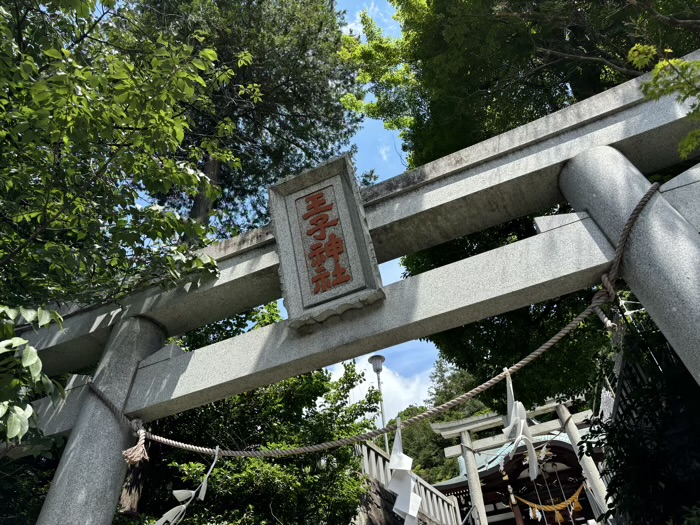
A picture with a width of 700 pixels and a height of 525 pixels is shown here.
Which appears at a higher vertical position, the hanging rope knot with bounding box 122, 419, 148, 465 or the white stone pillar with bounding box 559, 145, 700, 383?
the white stone pillar with bounding box 559, 145, 700, 383

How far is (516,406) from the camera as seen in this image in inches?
139

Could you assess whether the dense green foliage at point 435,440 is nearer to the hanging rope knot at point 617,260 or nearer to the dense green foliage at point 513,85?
the dense green foliage at point 513,85

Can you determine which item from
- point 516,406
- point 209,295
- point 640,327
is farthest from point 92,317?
point 640,327

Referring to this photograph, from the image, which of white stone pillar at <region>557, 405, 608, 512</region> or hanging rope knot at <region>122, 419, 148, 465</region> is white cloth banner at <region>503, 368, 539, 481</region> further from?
white stone pillar at <region>557, 405, 608, 512</region>

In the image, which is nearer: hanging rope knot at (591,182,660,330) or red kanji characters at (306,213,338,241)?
hanging rope knot at (591,182,660,330)

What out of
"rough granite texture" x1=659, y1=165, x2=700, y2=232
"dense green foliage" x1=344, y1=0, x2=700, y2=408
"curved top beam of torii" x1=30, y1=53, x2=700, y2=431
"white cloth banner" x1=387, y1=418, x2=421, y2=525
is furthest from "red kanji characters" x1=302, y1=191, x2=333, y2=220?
"dense green foliage" x1=344, y1=0, x2=700, y2=408

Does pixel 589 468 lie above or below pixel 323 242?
above

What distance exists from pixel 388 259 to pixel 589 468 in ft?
31.0

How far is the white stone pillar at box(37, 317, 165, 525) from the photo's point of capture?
420 centimetres

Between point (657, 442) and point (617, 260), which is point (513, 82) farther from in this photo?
point (657, 442)

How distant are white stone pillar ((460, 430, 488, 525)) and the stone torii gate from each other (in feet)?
33.7

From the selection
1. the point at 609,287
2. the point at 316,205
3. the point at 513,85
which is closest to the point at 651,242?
the point at 609,287

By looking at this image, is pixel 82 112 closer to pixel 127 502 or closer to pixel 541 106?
pixel 127 502

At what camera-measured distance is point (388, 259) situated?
5.12 meters
